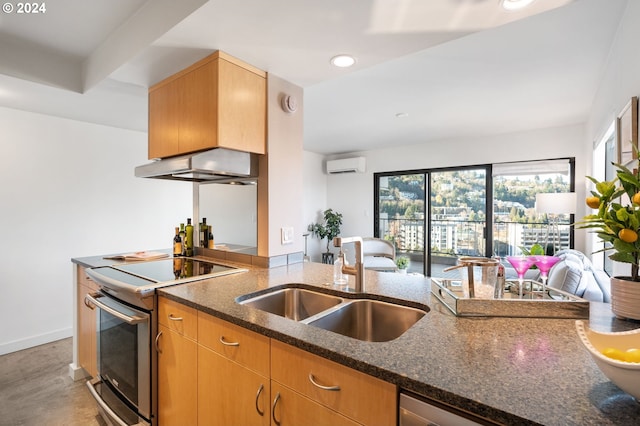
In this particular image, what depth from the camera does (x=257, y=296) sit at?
59.2 inches

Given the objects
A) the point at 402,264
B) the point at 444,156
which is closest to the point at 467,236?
the point at 402,264

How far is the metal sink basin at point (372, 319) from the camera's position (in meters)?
1.33

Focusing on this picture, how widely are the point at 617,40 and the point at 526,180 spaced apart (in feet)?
9.53

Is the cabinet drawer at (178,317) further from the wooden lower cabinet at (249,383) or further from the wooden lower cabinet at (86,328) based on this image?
the wooden lower cabinet at (86,328)

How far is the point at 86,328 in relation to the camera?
2.26 meters

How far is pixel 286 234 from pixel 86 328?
1.60m

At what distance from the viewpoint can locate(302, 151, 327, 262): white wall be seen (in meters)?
6.12

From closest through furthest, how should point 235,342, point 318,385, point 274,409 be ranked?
point 318,385 < point 274,409 < point 235,342

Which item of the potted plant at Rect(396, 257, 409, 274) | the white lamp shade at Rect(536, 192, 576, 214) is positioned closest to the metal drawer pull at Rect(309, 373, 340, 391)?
the white lamp shade at Rect(536, 192, 576, 214)

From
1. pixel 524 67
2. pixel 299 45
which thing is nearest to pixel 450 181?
pixel 524 67

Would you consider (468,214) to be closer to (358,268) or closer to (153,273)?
(358,268)

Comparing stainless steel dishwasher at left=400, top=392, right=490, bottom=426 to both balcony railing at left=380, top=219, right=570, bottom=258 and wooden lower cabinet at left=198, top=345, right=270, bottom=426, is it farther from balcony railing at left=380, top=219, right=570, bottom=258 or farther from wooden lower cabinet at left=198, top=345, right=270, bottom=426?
balcony railing at left=380, top=219, right=570, bottom=258

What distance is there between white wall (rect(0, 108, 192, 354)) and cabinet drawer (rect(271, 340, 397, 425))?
3.38 metres

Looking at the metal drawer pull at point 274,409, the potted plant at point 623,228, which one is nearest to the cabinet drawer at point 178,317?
the metal drawer pull at point 274,409
